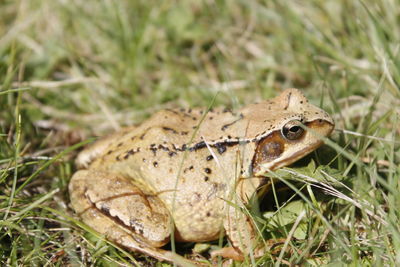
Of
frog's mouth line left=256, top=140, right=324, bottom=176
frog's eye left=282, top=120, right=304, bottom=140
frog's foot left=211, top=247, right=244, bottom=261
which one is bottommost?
frog's foot left=211, top=247, right=244, bottom=261

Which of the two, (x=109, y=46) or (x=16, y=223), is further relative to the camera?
(x=109, y=46)

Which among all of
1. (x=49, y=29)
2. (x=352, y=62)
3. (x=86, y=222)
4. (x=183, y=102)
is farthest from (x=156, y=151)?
(x=49, y=29)

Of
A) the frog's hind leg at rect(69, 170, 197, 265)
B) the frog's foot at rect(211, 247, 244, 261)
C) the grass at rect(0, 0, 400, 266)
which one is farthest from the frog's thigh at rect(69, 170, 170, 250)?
the frog's foot at rect(211, 247, 244, 261)

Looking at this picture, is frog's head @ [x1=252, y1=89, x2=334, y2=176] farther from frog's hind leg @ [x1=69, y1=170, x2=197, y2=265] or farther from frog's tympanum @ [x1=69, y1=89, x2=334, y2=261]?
frog's hind leg @ [x1=69, y1=170, x2=197, y2=265]

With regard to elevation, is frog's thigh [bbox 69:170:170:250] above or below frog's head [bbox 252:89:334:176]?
below

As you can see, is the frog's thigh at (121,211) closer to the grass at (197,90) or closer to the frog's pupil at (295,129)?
the grass at (197,90)

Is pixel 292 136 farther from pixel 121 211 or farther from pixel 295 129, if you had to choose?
pixel 121 211

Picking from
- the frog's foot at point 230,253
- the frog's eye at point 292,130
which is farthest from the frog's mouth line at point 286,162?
the frog's foot at point 230,253

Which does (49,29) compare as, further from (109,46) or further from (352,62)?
(352,62)
